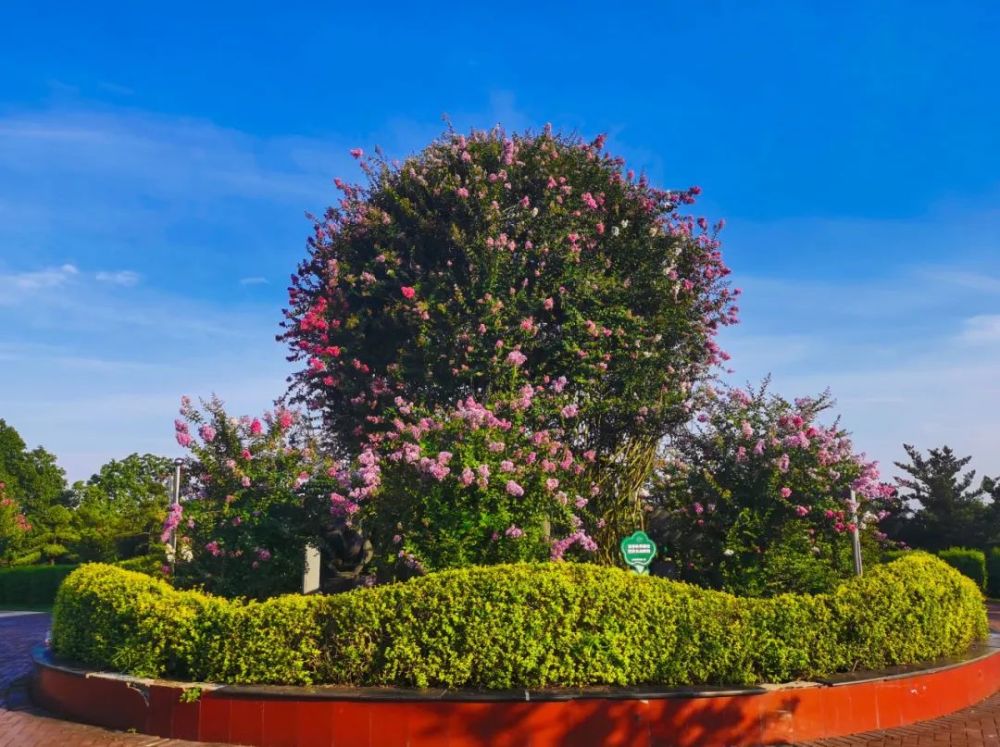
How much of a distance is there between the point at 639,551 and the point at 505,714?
127 inches

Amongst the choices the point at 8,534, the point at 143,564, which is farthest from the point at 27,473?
the point at 143,564

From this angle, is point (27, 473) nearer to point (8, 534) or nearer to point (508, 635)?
point (8, 534)

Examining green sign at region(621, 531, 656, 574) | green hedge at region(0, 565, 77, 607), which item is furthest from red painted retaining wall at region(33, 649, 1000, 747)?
green hedge at region(0, 565, 77, 607)

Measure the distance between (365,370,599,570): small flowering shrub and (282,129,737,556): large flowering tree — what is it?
58.7 inches

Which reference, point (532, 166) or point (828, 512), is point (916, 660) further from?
point (532, 166)

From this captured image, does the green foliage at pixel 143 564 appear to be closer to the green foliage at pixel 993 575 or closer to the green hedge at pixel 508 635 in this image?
the green hedge at pixel 508 635

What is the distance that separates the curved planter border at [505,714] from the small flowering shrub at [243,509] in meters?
2.96

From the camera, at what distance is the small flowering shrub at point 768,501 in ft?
33.9

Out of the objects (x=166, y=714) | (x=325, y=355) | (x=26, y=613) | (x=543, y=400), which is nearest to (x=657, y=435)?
(x=543, y=400)

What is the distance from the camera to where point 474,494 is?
9.05 metres

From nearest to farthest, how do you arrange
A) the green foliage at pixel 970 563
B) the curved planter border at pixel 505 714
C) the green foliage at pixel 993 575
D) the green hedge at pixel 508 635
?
the curved planter border at pixel 505 714 → the green hedge at pixel 508 635 → the green foliage at pixel 970 563 → the green foliage at pixel 993 575

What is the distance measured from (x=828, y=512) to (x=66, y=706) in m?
9.32

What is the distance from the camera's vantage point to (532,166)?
1332 cm

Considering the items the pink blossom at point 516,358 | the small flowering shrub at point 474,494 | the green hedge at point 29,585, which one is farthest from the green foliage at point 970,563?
the green hedge at point 29,585
